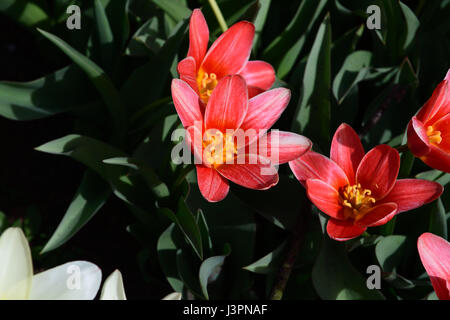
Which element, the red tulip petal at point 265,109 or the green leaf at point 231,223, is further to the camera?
the green leaf at point 231,223

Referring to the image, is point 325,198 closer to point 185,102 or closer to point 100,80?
point 185,102

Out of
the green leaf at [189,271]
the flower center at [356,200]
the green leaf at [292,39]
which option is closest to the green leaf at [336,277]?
the flower center at [356,200]

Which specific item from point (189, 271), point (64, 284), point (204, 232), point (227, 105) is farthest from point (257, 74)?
point (64, 284)

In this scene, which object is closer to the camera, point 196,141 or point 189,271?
point 196,141

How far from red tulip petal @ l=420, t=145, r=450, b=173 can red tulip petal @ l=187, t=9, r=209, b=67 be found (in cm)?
→ 41

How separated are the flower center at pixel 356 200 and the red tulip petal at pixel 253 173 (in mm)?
171

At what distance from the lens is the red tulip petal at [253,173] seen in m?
0.84

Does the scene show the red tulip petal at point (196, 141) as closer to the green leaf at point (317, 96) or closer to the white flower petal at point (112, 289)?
the white flower petal at point (112, 289)

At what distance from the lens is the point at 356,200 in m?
0.95

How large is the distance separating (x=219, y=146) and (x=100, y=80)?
0.36m

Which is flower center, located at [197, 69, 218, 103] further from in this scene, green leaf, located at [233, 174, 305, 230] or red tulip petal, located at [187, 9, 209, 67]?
green leaf, located at [233, 174, 305, 230]

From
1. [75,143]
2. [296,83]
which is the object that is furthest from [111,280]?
[296,83]

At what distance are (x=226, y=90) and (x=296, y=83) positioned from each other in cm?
46

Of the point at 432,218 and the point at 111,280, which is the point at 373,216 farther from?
the point at 111,280
